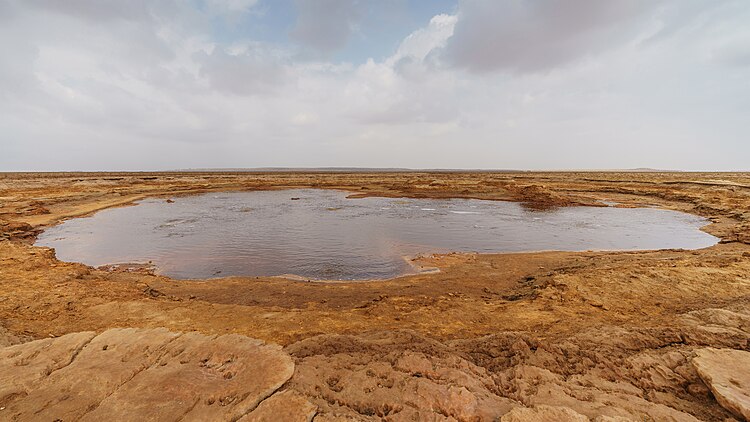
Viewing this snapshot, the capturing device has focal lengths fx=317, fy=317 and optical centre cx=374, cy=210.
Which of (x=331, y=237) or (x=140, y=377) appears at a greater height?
(x=140, y=377)

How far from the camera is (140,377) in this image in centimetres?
398

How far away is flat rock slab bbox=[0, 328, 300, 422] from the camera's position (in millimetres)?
3434

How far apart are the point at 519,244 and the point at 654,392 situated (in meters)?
12.2

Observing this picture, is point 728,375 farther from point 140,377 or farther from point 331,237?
A: point 331,237

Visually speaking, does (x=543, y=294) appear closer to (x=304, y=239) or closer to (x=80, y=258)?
(x=304, y=239)

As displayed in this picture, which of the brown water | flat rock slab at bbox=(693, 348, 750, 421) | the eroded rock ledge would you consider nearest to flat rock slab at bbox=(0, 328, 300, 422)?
the eroded rock ledge

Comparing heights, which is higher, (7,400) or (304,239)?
(7,400)

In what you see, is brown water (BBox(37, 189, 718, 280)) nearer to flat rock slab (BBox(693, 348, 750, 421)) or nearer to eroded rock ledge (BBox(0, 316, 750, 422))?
eroded rock ledge (BBox(0, 316, 750, 422))

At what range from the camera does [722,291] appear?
7.78 meters

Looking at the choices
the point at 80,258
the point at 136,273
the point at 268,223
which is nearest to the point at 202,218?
the point at 268,223

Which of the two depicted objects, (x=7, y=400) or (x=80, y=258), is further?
(x=80, y=258)

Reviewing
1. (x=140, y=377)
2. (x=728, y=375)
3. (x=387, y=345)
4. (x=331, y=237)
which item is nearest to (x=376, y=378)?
(x=387, y=345)

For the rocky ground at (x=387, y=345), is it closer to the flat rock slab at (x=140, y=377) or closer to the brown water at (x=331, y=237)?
the flat rock slab at (x=140, y=377)

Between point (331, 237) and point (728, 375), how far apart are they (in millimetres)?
14848
